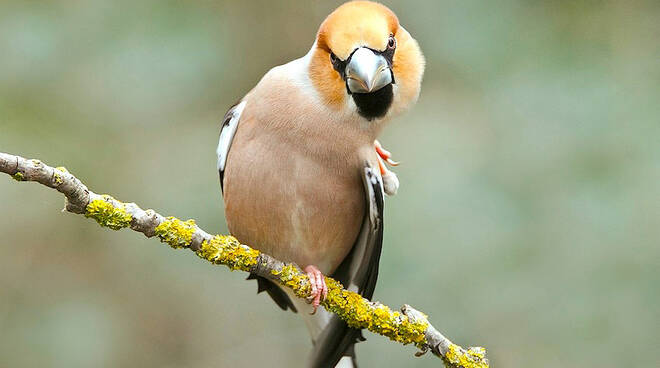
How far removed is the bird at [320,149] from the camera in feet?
9.04

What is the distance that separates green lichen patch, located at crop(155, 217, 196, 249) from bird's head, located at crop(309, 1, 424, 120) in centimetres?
69

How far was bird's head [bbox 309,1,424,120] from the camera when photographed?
2631 mm

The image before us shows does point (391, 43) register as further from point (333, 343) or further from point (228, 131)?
point (333, 343)

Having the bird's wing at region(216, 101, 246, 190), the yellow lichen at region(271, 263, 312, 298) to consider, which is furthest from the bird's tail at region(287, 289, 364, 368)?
the bird's wing at region(216, 101, 246, 190)

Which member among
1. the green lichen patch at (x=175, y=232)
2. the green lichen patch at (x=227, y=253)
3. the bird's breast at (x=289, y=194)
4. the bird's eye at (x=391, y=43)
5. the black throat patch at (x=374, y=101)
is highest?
the bird's eye at (x=391, y=43)

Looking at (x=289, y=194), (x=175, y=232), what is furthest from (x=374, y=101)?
(x=175, y=232)

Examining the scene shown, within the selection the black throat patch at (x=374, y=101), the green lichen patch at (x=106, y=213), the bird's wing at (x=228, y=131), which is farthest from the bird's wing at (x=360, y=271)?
the green lichen patch at (x=106, y=213)

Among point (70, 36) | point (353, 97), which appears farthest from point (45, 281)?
point (353, 97)

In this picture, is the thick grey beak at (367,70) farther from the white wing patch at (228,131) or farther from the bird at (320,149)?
the white wing patch at (228,131)

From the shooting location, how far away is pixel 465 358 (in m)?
2.48

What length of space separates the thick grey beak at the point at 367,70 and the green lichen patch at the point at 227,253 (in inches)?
24.0

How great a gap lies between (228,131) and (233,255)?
28.7 inches

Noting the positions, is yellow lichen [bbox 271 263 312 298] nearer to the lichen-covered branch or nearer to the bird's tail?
the lichen-covered branch

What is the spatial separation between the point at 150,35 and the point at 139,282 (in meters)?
1.24
